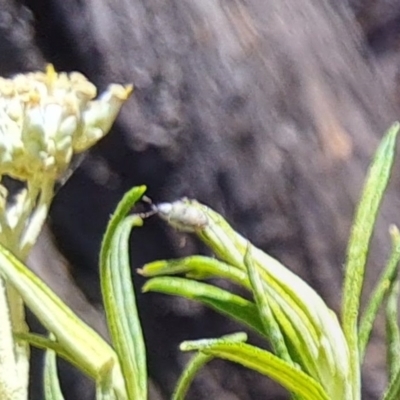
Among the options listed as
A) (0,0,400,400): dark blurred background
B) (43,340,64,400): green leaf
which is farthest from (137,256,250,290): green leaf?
(0,0,400,400): dark blurred background

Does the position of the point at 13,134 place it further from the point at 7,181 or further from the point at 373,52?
the point at 373,52

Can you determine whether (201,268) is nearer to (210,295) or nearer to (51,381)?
(210,295)

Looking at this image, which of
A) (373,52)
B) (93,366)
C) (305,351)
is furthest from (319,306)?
(373,52)

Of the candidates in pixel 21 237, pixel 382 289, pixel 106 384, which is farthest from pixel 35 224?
pixel 382 289

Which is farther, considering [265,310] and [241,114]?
[241,114]

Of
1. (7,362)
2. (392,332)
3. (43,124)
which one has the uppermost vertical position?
(43,124)
